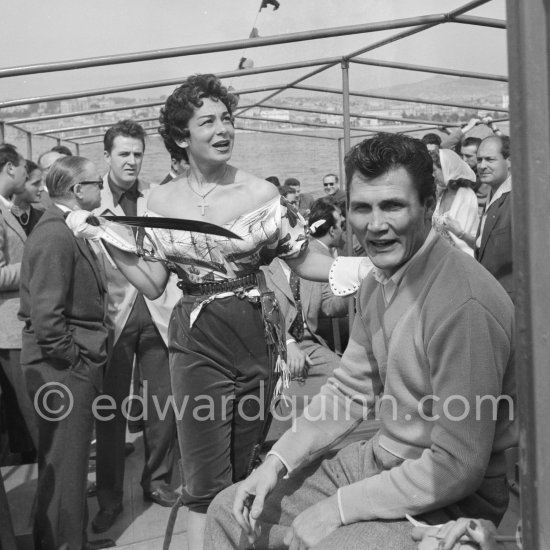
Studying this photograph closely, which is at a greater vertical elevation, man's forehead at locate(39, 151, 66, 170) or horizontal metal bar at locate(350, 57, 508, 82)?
horizontal metal bar at locate(350, 57, 508, 82)

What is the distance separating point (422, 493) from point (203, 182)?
61.9 inches

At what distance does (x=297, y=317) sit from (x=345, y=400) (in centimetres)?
248

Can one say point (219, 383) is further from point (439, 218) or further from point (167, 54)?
point (439, 218)

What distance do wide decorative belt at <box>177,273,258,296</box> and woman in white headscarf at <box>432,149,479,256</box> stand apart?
2.41 metres

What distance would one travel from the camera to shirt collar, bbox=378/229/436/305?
6.53 feet

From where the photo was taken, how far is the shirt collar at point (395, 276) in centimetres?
199

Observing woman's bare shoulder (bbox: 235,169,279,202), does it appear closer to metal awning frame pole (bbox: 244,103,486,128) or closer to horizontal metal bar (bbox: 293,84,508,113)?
horizontal metal bar (bbox: 293,84,508,113)

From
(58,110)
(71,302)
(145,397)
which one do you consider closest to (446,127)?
(58,110)

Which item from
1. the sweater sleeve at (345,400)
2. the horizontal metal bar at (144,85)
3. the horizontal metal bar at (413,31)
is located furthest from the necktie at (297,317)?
the sweater sleeve at (345,400)

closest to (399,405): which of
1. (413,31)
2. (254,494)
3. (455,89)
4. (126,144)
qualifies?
(254,494)

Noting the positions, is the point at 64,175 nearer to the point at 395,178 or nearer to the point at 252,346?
the point at 252,346

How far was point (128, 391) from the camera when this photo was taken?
395 centimetres

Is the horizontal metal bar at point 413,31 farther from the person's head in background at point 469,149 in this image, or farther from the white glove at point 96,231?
the person's head in background at point 469,149

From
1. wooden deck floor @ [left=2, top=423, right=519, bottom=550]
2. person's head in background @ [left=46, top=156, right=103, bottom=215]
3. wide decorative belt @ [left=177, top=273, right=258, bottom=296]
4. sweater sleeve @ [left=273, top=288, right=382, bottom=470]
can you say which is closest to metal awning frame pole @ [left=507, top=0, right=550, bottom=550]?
sweater sleeve @ [left=273, top=288, right=382, bottom=470]
